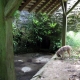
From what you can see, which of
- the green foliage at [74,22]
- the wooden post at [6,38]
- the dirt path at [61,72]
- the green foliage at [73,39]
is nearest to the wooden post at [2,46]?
the wooden post at [6,38]

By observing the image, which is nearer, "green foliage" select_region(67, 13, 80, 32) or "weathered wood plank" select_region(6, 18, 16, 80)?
"weathered wood plank" select_region(6, 18, 16, 80)

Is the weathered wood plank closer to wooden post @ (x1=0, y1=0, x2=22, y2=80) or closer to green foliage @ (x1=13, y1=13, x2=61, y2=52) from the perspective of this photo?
wooden post @ (x1=0, y1=0, x2=22, y2=80)

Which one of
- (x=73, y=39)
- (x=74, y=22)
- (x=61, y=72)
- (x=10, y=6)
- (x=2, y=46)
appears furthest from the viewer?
(x=74, y=22)

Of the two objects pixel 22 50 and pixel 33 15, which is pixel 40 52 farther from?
pixel 33 15

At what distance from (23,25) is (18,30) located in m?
0.53

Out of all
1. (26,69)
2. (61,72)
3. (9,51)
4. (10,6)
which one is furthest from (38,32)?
(10,6)

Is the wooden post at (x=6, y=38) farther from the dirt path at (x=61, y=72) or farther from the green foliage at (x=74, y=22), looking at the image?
the green foliage at (x=74, y=22)

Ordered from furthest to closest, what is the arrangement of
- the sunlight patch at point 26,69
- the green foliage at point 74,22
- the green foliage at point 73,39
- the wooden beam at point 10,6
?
1. the green foliage at point 74,22
2. the green foliage at point 73,39
3. the sunlight patch at point 26,69
4. the wooden beam at point 10,6

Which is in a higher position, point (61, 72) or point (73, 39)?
point (73, 39)

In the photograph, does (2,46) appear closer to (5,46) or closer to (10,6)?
(5,46)

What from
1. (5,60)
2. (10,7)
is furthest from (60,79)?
(10,7)

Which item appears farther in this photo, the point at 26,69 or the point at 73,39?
the point at 73,39

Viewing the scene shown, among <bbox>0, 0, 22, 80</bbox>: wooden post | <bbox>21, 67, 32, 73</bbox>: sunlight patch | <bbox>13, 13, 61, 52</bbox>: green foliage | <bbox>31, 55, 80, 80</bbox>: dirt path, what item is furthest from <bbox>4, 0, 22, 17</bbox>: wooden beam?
<bbox>13, 13, 61, 52</bbox>: green foliage

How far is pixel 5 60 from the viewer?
277cm
